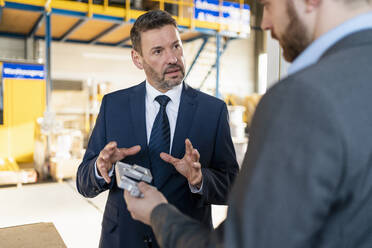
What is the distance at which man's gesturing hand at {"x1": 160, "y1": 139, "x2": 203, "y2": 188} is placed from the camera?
1.50m

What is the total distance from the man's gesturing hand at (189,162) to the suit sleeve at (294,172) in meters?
0.84

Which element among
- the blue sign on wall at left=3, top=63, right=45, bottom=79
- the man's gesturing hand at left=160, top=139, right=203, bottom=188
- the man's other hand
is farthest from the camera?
the blue sign on wall at left=3, top=63, right=45, bottom=79

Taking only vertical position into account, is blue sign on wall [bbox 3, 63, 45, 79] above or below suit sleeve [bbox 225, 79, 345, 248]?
above

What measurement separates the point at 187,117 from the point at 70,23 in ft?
24.8

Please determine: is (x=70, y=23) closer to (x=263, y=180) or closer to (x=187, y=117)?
(x=187, y=117)

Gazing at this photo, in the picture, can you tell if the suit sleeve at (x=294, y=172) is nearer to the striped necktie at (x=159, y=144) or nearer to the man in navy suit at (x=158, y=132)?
the man in navy suit at (x=158, y=132)

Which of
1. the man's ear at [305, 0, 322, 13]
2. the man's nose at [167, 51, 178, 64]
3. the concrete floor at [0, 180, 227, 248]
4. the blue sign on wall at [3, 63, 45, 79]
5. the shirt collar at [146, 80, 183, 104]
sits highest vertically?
the blue sign on wall at [3, 63, 45, 79]

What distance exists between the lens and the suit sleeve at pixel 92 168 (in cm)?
185

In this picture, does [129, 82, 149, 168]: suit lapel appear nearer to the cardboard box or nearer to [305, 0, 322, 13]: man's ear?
the cardboard box

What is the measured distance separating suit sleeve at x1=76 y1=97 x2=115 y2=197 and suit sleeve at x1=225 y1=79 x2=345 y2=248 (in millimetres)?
1330

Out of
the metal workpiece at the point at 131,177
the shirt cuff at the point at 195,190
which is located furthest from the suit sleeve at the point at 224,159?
the metal workpiece at the point at 131,177

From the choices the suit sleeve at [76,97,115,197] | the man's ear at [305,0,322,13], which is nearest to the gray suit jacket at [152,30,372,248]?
the man's ear at [305,0,322,13]

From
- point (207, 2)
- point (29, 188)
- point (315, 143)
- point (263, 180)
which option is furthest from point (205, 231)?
point (207, 2)

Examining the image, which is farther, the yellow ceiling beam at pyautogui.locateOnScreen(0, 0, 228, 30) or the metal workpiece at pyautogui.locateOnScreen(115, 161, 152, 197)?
the yellow ceiling beam at pyautogui.locateOnScreen(0, 0, 228, 30)
